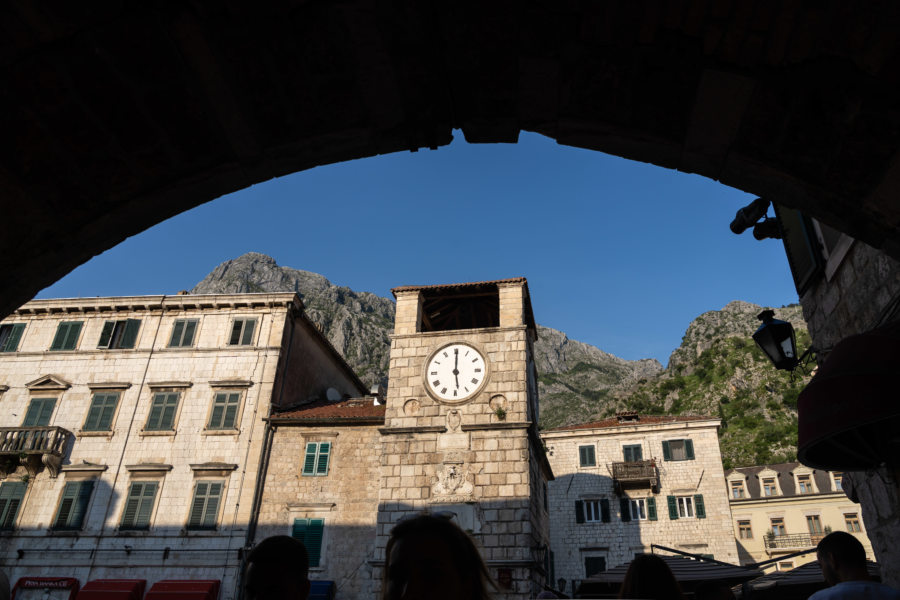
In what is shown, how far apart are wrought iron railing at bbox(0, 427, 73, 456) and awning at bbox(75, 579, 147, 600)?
17.4 ft

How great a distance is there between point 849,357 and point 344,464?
19419 mm

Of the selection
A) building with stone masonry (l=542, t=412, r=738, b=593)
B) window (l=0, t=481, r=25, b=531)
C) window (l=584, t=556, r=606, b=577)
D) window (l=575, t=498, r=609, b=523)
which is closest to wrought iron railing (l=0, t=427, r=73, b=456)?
window (l=0, t=481, r=25, b=531)

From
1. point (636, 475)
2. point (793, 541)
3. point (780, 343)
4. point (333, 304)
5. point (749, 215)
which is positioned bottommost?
point (793, 541)

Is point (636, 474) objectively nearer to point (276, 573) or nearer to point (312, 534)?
point (312, 534)

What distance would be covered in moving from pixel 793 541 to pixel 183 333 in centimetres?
4361

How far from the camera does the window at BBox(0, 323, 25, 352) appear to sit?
24356mm

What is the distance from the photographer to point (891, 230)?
285 cm

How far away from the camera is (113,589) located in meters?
18.8

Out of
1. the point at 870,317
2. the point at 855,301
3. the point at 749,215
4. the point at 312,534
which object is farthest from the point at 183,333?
the point at 870,317

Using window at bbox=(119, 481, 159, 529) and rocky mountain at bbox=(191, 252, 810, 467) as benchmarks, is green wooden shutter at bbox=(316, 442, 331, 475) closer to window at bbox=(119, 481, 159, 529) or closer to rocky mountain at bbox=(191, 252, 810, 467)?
window at bbox=(119, 481, 159, 529)

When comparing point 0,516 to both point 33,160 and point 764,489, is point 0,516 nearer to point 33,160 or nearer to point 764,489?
point 33,160

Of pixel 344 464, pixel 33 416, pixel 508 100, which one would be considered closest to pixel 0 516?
pixel 33 416

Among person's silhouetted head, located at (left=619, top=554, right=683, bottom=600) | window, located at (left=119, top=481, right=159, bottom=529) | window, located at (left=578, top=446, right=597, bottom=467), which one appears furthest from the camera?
window, located at (left=578, top=446, right=597, bottom=467)

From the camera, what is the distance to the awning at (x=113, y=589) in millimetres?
18656
